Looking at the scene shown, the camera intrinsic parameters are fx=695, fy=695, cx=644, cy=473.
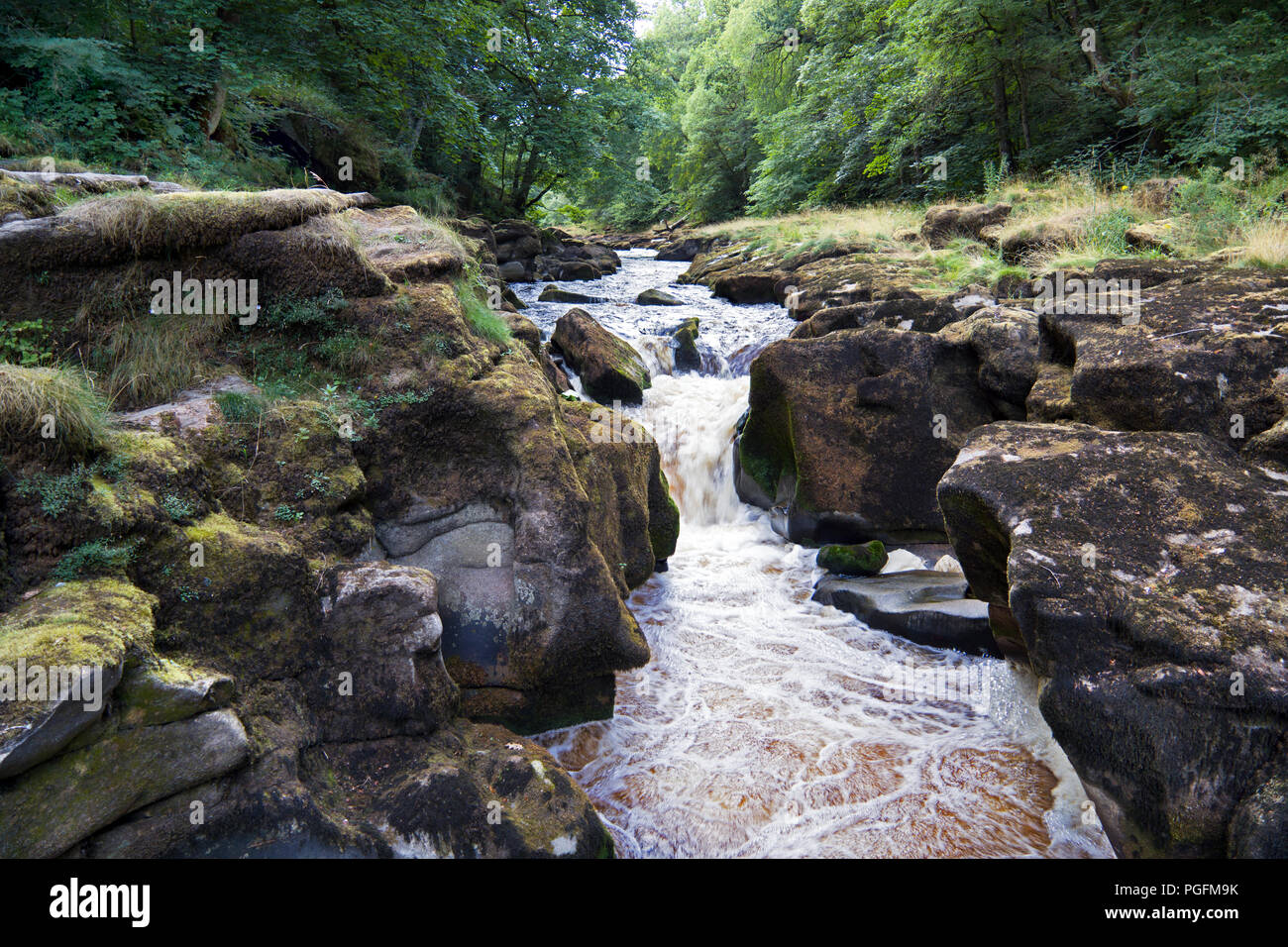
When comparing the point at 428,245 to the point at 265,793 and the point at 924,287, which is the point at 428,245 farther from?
the point at 924,287

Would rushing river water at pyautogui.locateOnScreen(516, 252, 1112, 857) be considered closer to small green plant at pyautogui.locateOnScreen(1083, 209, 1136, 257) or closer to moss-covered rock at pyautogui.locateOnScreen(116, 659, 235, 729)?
Answer: moss-covered rock at pyautogui.locateOnScreen(116, 659, 235, 729)

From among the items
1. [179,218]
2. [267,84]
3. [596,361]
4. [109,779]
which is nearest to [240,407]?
[179,218]

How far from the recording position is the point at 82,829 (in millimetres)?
2502

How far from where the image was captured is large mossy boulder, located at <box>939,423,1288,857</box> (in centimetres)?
321

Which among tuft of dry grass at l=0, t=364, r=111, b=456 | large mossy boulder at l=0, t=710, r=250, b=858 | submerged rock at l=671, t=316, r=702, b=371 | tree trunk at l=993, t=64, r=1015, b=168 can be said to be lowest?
large mossy boulder at l=0, t=710, r=250, b=858

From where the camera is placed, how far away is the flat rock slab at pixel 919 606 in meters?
6.12

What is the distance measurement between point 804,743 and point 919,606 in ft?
7.06

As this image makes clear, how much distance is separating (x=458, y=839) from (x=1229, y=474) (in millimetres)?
4907

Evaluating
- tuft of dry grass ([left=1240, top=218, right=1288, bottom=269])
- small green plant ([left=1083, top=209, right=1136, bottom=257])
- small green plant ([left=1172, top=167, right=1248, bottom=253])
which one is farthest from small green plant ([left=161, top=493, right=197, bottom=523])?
small green plant ([left=1083, top=209, right=1136, bottom=257])

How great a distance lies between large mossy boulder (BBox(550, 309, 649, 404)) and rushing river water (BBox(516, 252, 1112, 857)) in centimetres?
362

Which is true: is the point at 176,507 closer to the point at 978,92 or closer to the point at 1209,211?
the point at 1209,211

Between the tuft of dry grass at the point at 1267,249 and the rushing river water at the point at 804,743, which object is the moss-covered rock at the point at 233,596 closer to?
the rushing river water at the point at 804,743

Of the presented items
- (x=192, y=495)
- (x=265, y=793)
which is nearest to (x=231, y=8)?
(x=192, y=495)

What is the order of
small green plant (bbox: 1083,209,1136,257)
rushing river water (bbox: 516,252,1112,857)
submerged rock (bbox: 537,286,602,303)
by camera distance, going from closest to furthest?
rushing river water (bbox: 516,252,1112,857) → small green plant (bbox: 1083,209,1136,257) → submerged rock (bbox: 537,286,602,303)
